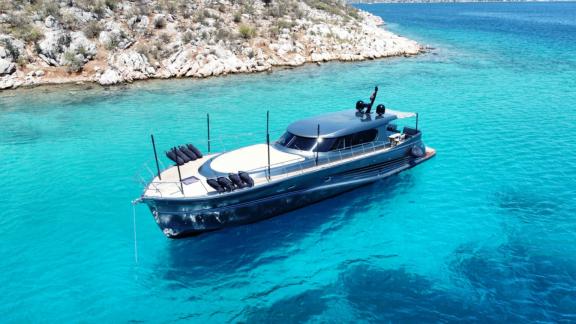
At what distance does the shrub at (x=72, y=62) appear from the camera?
150 feet

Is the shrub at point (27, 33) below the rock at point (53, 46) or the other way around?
the other way around

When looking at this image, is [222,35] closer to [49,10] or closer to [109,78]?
[109,78]

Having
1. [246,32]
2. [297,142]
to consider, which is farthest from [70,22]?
[297,142]

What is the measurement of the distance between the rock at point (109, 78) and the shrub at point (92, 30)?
7982 millimetres

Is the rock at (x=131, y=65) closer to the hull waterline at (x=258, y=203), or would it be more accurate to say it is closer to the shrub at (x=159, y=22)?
the shrub at (x=159, y=22)

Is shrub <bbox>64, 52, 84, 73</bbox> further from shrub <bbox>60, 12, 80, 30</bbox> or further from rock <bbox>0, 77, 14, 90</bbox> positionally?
shrub <bbox>60, 12, 80, 30</bbox>

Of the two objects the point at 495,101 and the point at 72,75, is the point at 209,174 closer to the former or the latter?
the point at 495,101

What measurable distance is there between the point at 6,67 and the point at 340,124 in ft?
133

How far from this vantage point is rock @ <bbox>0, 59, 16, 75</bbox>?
43.4m

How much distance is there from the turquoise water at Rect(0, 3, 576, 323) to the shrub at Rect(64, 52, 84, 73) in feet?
35.6

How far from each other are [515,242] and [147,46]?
45.6m

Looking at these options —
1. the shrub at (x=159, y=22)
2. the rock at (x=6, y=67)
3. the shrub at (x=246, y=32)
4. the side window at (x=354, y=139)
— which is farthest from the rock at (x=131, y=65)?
the side window at (x=354, y=139)

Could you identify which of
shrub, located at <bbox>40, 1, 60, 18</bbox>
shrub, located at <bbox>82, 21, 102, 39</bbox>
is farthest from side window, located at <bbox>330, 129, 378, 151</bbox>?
shrub, located at <bbox>40, 1, 60, 18</bbox>

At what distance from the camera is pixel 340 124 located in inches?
856
